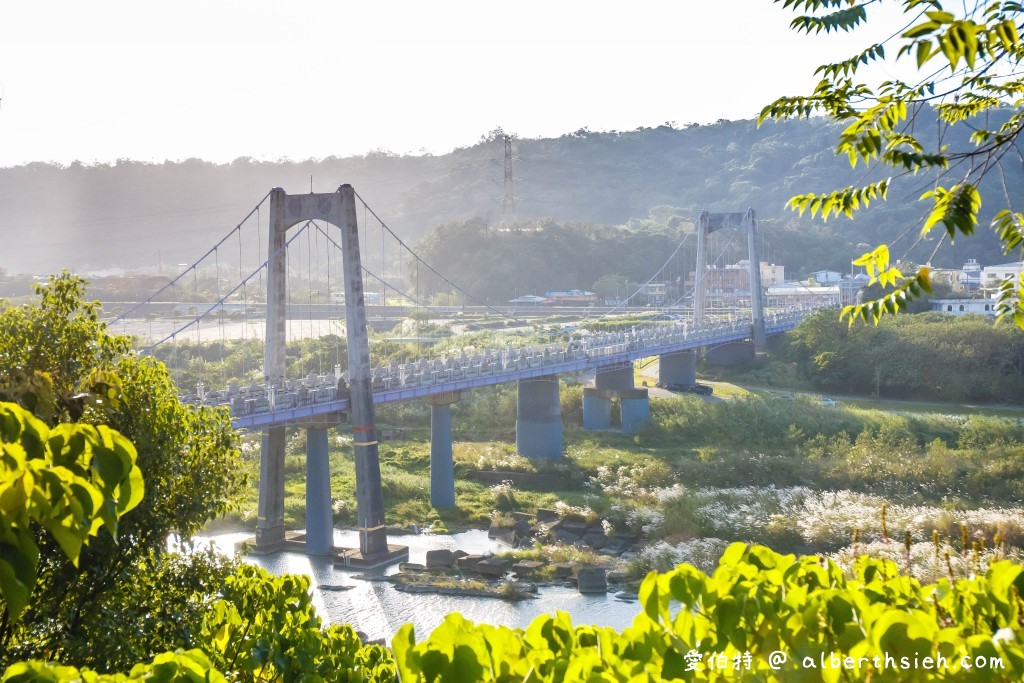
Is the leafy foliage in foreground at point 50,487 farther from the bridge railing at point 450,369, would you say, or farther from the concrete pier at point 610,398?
the concrete pier at point 610,398

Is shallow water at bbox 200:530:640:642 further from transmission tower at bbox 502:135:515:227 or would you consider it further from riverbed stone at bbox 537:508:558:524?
transmission tower at bbox 502:135:515:227

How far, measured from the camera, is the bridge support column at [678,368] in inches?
2124

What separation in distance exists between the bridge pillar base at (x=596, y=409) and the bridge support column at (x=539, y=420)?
4466 mm

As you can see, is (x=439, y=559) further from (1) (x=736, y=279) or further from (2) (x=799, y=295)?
(1) (x=736, y=279)

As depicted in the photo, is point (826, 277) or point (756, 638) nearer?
Answer: point (756, 638)

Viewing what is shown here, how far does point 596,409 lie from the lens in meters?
46.8

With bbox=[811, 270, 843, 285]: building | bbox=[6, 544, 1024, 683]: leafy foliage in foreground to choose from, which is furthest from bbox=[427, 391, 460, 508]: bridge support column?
bbox=[811, 270, 843, 285]: building

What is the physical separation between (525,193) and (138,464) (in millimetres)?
176675

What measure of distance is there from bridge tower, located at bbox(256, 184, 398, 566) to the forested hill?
82569mm

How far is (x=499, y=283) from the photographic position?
3755 inches

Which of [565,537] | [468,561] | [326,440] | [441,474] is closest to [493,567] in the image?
[468,561]

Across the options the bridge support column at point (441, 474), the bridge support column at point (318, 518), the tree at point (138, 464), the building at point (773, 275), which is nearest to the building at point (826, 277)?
the building at point (773, 275)

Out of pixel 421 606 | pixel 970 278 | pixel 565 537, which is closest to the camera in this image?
pixel 421 606

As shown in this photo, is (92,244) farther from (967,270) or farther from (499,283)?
(967,270)
